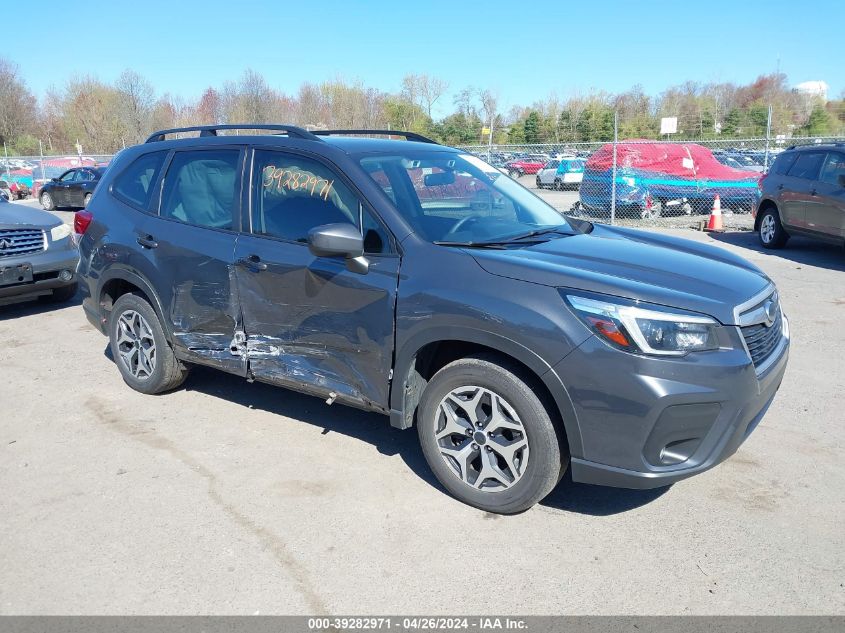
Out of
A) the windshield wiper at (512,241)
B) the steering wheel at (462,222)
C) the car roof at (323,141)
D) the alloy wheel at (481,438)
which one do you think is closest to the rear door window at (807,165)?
the car roof at (323,141)

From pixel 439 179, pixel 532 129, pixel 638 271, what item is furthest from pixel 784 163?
pixel 532 129

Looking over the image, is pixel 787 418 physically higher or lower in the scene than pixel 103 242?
lower

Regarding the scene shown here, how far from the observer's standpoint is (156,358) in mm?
5078

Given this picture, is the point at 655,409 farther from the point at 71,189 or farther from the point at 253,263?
the point at 71,189

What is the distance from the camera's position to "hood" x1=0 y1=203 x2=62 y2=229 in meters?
7.68

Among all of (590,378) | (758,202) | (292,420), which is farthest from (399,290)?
(758,202)

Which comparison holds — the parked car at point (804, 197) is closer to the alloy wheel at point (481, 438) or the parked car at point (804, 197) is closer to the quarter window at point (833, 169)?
the quarter window at point (833, 169)

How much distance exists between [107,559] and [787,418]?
13.9 ft

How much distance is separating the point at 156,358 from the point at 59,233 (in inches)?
158

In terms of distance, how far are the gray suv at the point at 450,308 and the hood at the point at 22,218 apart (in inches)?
131

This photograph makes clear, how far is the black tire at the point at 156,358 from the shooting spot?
5.03 m

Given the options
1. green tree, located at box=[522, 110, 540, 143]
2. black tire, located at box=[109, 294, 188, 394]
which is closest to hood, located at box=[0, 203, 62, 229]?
black tire, located at box=[109, 294, 188, 394]

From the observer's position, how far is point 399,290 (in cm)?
361

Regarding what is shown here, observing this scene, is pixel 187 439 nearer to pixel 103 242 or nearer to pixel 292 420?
pixel 292 420
